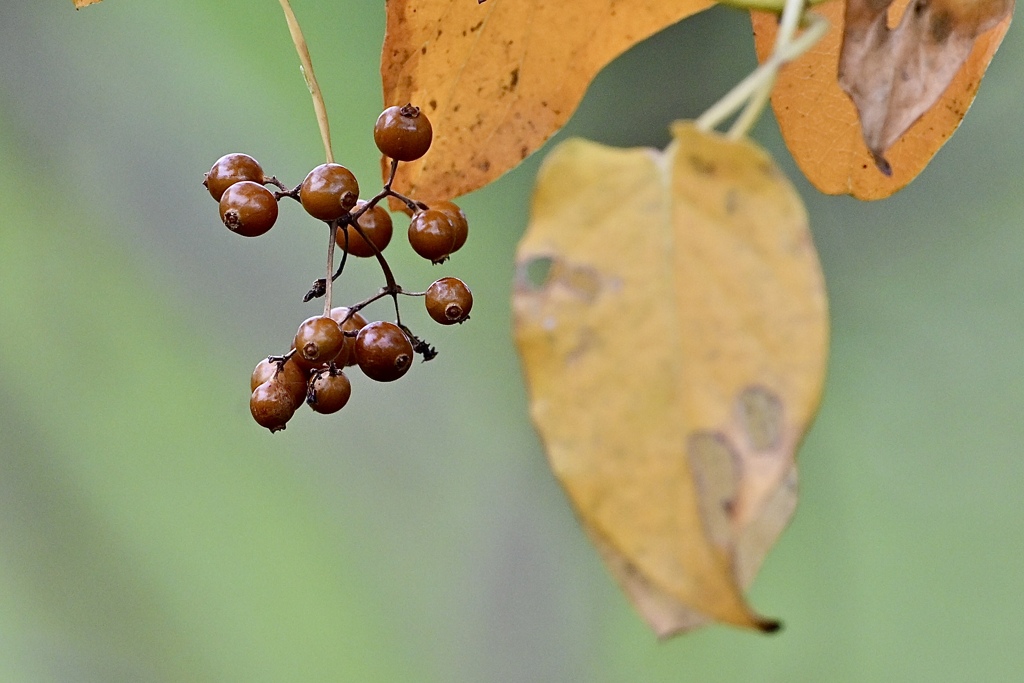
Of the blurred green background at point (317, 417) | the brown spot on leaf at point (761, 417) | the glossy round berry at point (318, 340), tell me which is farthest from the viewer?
the blurred green background at point (317, 417)

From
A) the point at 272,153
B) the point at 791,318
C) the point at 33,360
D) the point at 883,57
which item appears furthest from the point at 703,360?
the point at 33,360

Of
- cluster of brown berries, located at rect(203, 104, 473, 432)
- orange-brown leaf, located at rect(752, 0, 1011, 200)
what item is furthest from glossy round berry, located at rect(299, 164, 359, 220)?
orange-brown leaf, located at rect(752, 0, 1011, 200)

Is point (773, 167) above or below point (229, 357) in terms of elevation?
above

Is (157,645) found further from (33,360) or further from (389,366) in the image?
(389,366)

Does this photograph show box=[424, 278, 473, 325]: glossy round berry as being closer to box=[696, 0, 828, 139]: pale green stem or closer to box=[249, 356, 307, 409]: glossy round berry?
box=[249, 356, 307, 409]: glossy round berry

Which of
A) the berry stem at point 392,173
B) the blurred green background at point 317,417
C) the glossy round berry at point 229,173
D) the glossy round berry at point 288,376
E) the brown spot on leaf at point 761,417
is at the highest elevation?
the glossy round berry at point 229,173

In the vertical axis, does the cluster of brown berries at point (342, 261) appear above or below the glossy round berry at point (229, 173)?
below

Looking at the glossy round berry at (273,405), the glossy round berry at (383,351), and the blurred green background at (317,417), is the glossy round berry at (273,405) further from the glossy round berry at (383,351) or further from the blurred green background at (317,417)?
the blurred green background at (317,417)

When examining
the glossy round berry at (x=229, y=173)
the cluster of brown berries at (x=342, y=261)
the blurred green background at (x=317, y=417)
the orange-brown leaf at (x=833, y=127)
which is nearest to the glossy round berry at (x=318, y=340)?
the cluster of brown berries at (x=342, y=261)
